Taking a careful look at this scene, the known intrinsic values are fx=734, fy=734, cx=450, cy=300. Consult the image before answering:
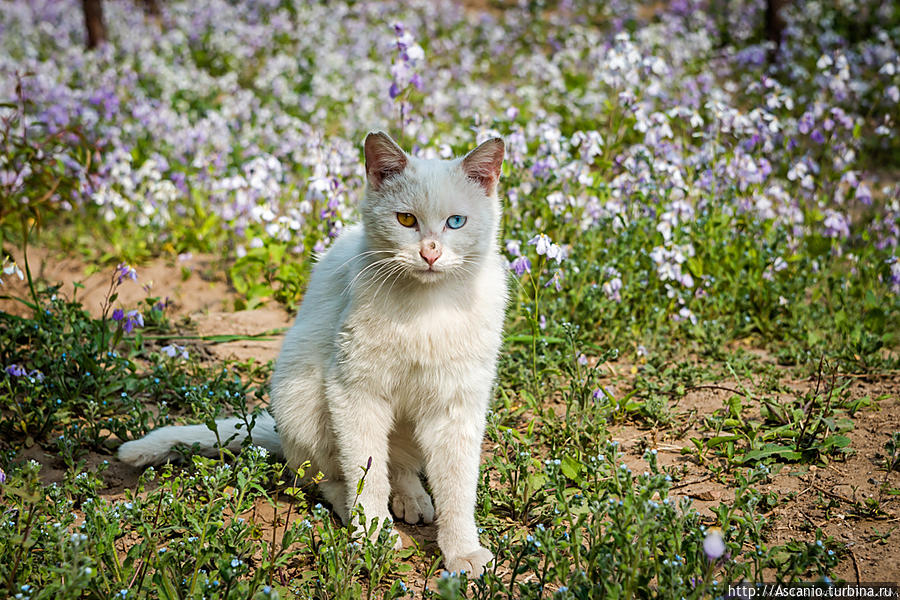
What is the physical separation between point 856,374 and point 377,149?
289cm

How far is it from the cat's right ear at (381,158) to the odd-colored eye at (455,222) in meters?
0.28

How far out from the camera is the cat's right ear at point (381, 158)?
269cm

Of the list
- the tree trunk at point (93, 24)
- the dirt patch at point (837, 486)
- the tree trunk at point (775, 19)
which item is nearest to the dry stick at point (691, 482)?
the dirt patch at point (837, 486)

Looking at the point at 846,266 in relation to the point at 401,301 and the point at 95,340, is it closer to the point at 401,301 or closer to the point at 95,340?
the point at 401,301

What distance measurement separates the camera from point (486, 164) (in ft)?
9.18

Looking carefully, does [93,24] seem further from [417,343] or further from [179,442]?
[417,343]

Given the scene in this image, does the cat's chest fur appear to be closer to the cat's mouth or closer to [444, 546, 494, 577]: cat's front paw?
the cat's mouth

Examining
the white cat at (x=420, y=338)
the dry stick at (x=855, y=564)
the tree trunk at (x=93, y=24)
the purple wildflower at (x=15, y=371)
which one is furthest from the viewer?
the tree trunk at (x=93, y=24)

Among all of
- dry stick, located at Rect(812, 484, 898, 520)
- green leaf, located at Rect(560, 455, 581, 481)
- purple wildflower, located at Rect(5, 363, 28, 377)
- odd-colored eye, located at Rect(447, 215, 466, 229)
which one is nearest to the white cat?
odd-colored eye, located at Rect(447, 215, 466, 229)

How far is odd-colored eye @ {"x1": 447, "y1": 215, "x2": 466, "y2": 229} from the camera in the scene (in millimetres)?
2693

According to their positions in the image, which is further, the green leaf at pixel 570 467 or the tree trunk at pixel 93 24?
the tree trunk at pixel 93 24

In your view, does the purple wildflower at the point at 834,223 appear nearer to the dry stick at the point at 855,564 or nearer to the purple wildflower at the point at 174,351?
the dry stick at the point at 855,564

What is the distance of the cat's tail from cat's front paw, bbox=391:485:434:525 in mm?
572

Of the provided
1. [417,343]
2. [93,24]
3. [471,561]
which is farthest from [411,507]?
[93,24]
